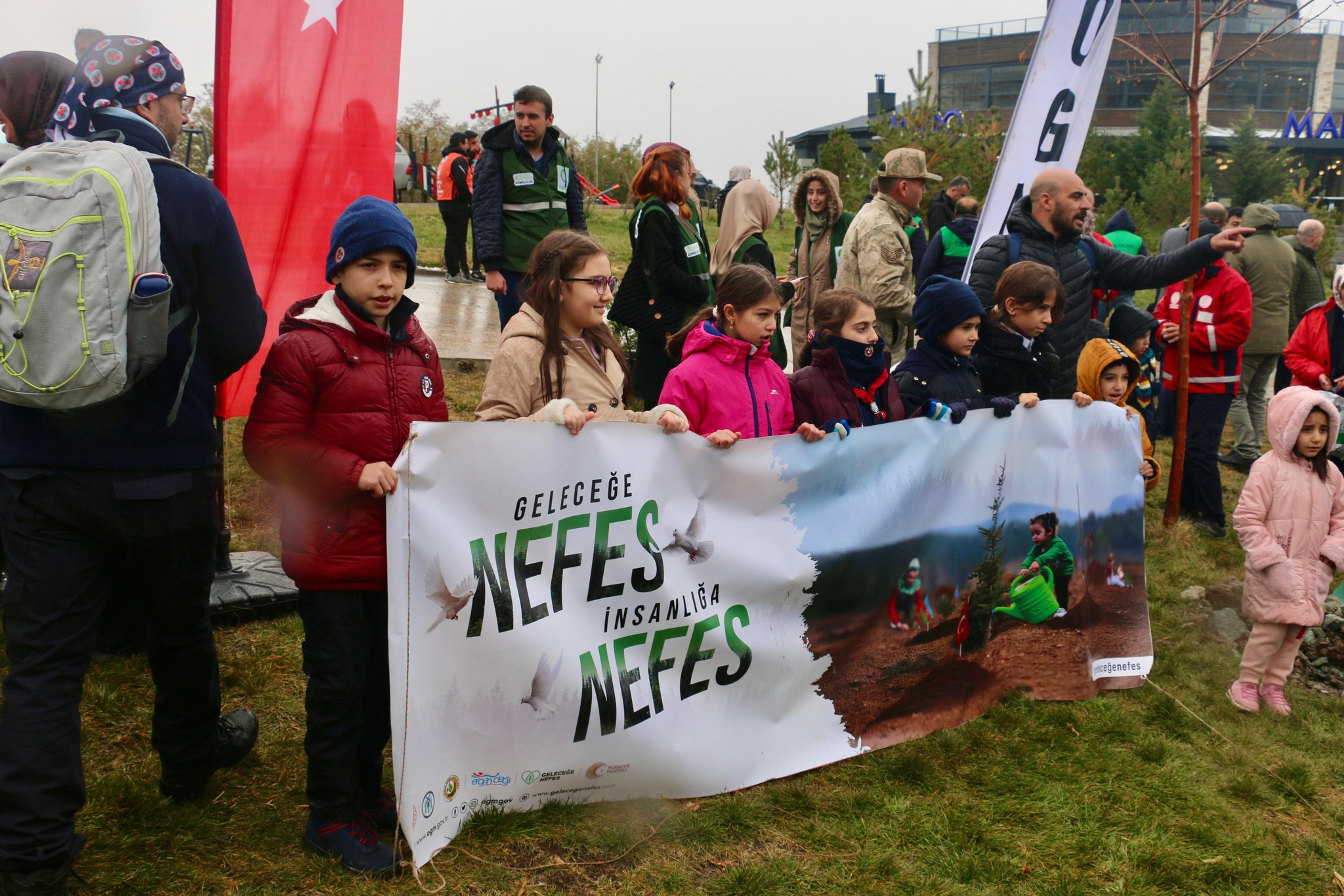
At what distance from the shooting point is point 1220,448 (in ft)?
31.7

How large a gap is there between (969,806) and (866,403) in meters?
1.51

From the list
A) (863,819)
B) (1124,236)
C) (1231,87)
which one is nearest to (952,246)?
(1124,236)

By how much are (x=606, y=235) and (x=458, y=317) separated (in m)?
14.1

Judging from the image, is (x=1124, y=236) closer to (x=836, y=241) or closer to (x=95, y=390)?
(x=836, y=241)

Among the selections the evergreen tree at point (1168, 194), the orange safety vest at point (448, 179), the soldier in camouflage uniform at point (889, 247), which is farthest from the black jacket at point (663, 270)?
the evergreen tree at point (1168, 194)

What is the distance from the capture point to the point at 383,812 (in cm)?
329

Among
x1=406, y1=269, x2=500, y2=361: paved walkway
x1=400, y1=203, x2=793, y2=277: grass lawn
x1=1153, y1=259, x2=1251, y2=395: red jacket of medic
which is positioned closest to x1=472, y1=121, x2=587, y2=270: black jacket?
x1=406, y1=269, x2=500, y2=361: paved walkway

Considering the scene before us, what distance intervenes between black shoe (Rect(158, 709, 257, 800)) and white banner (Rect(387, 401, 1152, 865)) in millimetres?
791

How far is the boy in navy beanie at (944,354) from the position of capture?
4.40 meters

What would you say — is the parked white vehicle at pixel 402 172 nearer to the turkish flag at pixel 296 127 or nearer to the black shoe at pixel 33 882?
the turkish flag at pixel 296 127

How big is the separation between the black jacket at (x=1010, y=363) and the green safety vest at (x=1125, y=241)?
178 inches

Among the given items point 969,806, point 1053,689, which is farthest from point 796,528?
point 1053,689

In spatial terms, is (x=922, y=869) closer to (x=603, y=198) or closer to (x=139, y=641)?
(x=139, y=641)

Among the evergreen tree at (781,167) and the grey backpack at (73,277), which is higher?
the evergreen tree at (781,167)
